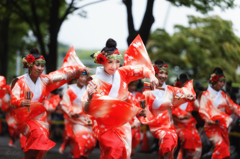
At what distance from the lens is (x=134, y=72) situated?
5.22 meters

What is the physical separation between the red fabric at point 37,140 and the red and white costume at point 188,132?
2993 mm

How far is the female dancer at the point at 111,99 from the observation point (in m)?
4.57

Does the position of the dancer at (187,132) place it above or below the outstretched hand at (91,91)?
below

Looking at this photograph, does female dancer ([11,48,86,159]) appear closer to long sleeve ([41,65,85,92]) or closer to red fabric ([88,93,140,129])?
long sleeve ([41,65,85,92])

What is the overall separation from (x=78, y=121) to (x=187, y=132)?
2.27 meters

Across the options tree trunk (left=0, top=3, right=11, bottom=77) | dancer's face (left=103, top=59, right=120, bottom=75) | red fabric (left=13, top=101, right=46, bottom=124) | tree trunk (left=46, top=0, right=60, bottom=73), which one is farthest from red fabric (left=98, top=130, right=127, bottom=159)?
tree trunk (left=0, top=3, right=11, bottom=77)

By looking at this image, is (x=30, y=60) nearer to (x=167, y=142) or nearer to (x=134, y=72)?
(x=134, y=72)

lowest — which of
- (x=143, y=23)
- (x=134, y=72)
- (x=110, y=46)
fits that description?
(x=134, y=72)

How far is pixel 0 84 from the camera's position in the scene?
6.59 m

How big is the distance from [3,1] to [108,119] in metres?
9.31

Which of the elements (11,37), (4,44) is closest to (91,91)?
(4,44)

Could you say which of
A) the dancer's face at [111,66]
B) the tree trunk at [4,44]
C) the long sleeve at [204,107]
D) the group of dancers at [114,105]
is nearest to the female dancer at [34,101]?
the group of dancers at [114,105]

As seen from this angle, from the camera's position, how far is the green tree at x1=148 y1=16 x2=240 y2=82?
15.8 metres

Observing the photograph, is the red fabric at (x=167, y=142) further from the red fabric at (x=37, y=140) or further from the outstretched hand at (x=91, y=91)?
the outstretched hand at (x=91, y=91)
